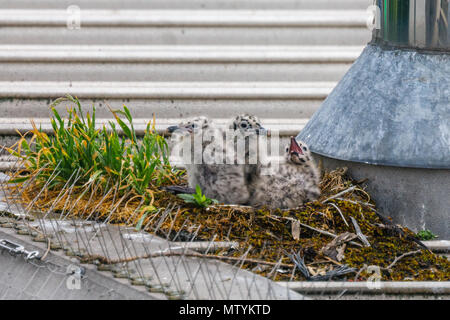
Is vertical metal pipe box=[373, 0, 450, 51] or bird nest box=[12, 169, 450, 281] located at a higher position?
vertical metal pipe box=[373, 0, 450, 51]

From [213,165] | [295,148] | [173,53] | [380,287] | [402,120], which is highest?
[173,53]

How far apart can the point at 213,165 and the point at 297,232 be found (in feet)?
3.08

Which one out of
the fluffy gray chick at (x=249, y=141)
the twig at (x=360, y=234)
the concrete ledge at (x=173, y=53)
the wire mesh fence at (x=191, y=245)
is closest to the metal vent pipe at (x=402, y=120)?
the wire mesh fence at (x=191, y=245)

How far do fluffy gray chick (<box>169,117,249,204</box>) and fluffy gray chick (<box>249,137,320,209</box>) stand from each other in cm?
12

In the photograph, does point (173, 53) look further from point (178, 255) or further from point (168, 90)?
point (178, 255)

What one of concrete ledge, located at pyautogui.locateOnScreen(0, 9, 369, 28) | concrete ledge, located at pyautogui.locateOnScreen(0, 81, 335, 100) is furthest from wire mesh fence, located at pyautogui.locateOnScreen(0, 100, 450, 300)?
concrete ledge, located at pyautogui.locateOnScreen(0, 9, 369, 28)

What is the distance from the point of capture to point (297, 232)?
17.4 feet

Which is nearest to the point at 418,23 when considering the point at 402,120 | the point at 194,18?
the point at 402,120

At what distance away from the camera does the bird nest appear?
493 cm

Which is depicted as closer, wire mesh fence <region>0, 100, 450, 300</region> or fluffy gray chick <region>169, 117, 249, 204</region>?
wire mesh fence <region>0, 100, 450, 300</region>

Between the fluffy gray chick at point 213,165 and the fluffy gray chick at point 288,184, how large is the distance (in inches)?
4.7

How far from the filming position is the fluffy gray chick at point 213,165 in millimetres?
5832

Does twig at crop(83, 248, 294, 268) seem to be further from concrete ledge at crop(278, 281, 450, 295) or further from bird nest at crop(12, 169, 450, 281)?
concrete ledge at crop(278, 281, 450, 295)
